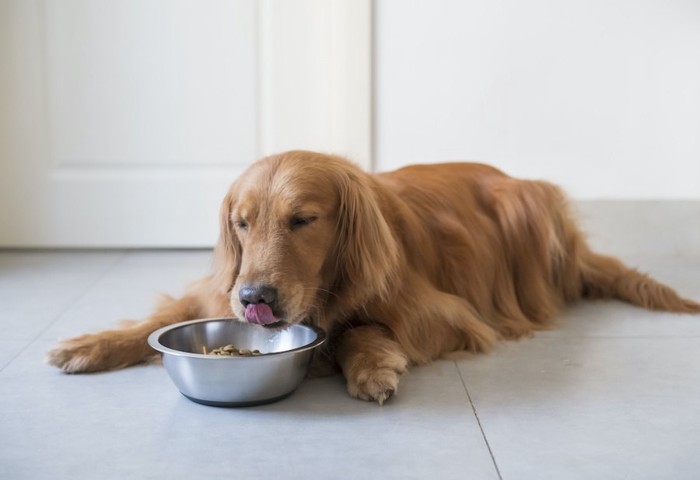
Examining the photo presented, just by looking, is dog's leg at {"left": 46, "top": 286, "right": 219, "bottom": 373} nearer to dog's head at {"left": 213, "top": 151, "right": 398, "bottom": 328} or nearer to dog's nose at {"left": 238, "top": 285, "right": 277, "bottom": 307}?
dog's head at {"left": 213, "top": 151, "right": 398, "bottom": 328}

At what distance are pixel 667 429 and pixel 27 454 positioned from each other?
3.85 ft

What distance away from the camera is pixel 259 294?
179cm

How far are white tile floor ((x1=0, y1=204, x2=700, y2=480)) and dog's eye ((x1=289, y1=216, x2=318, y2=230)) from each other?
36 cm

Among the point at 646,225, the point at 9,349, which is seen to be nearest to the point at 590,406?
the point at 9,349

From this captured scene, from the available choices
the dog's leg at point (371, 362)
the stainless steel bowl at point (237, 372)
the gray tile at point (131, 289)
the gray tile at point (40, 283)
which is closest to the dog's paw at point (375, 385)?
the dog's leg at point (371, 362)

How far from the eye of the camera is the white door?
348cm

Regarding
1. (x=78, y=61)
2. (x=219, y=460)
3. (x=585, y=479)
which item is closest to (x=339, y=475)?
(x=219, y=460)

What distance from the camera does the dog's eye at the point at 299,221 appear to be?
1.92 metres

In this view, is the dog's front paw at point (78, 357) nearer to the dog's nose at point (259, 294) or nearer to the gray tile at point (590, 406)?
the dog's nose at point (259, 294)

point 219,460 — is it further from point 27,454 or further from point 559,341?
point 559,341

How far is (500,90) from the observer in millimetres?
3420

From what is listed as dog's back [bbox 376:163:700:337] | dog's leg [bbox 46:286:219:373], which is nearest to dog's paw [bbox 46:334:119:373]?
dog's leg [bbox 46:286:219:373]

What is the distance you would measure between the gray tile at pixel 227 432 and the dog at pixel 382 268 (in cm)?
9

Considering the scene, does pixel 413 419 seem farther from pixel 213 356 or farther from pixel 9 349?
pixel 9 349
